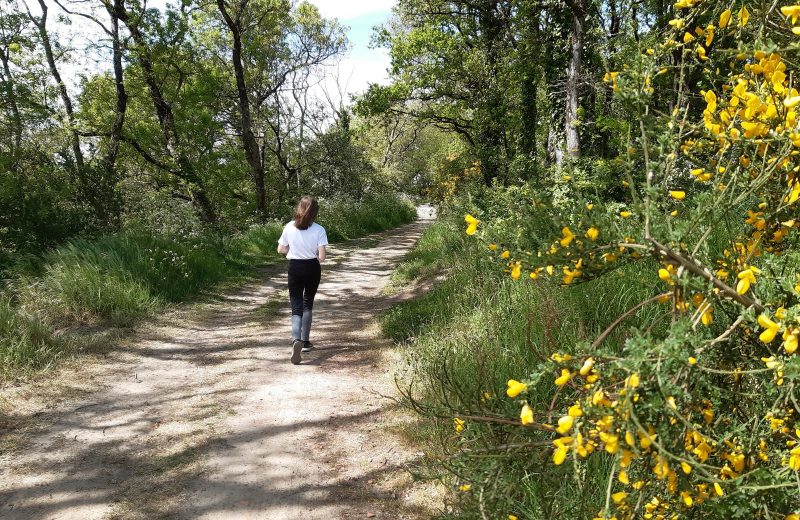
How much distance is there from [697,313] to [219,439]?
11.3ft

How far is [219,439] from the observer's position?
3764 millimetres

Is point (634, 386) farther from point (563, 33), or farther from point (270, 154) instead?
point (270, 154)

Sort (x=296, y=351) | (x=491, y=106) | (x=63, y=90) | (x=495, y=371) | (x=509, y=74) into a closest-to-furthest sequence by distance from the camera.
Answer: (x=495, y=371), (x=296, y=351), (x=509, y=74), (x=491, y=106), (x=63, y=90)

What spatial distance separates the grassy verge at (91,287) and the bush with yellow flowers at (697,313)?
5.19m

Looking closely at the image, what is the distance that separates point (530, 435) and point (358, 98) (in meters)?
14.3

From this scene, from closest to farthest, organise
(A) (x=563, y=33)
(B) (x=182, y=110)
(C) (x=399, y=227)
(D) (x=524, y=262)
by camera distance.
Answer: (D) (x=524, y=262)
(A) (x=563, y=33)
(B) (x=182, y=110)
(C) (x=399, y=227)

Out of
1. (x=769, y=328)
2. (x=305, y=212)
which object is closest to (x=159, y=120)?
(x=305, y=212)

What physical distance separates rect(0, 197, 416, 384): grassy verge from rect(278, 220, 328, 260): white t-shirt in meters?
2.45

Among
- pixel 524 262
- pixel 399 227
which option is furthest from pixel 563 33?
pixel 399 227

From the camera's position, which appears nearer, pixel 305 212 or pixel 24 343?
pixel 24 343

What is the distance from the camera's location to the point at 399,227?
76.2 feet

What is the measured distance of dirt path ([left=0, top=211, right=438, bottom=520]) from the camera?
303 centimetres

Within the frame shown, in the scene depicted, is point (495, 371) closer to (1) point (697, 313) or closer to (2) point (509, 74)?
(1) point (697, 313)

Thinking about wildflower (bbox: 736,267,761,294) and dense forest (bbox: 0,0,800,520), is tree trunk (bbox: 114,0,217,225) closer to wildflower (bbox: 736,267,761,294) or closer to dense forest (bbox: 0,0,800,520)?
dense forest (bbox: 0,0,800,520)
